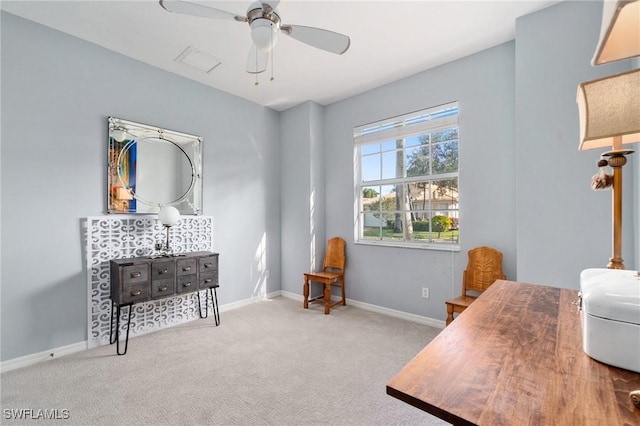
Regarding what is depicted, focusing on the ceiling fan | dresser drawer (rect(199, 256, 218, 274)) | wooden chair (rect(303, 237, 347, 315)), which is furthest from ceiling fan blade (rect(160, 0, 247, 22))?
wooden chair (rect(303, 237, 347, 315))

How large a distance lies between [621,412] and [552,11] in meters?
2.84

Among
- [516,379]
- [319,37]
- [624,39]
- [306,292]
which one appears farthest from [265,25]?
[306,292]

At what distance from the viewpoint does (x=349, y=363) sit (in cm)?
236

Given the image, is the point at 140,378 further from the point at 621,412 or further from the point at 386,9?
the point at 386,9

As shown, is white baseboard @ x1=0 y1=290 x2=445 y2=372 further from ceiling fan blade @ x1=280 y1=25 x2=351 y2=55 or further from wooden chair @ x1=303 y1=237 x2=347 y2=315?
ceiling fan blade @ x1=280 y1=25 x2=351 y2=55

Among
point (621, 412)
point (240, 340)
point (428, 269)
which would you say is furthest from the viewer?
point (428, 269)

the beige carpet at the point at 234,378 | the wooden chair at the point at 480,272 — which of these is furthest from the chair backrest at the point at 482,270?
the beige carpet at the point at 234,378

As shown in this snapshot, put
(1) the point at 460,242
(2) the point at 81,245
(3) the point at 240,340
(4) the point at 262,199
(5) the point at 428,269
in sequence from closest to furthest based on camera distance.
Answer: (2) the point at 81,245, (3) the point at 240,340, (1) the point at 460,242, (5) the point at 428,269, (4) the point at 262,199

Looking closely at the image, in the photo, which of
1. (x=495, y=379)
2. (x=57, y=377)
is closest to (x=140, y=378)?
(x=57, y=377)

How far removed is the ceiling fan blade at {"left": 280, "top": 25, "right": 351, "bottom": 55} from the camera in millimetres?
1807

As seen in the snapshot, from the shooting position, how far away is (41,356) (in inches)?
94.3

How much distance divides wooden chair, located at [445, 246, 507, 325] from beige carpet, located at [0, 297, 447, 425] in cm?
56

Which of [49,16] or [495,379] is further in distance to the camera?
[49,16]

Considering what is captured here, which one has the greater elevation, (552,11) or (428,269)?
(552,11)
